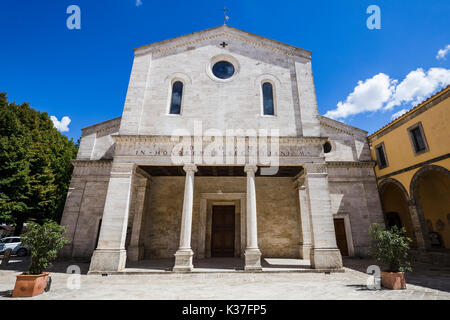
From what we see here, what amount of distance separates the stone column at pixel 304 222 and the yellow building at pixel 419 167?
7.11 m

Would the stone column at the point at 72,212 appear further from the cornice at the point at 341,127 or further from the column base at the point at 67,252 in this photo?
the cornice at the point at 341,127

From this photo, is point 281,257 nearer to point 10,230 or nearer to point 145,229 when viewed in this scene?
point 145,229

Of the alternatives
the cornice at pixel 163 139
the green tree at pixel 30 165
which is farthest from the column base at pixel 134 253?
the green tree at pixel 30 165

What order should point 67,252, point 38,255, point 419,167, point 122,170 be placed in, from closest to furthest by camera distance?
point 38,255, point 122,170, point 67,252, point 419,167

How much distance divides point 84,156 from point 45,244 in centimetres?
939

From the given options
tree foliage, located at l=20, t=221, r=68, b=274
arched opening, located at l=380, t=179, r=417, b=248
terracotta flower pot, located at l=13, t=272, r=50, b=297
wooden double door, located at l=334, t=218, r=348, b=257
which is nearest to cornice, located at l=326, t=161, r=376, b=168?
wooden double door, located at l=334, t=218, r=348, b=257

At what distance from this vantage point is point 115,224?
31.4 ft

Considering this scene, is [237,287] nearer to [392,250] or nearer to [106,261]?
[392,250]

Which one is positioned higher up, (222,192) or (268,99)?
(268,99)

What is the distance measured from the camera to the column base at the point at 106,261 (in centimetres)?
892

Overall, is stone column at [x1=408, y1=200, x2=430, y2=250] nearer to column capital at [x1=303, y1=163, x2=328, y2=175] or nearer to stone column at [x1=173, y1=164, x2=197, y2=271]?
column capital at [x1=303, y1=163, x2=328, y2=175]

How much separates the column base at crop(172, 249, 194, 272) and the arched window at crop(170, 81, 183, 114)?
7266mm

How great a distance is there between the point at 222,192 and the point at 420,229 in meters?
12.4

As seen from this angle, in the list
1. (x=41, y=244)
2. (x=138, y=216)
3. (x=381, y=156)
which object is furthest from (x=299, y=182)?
(x=41, y=244)
